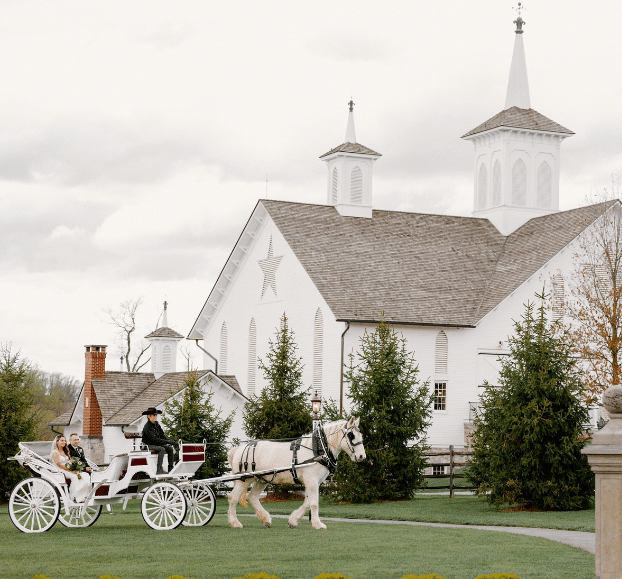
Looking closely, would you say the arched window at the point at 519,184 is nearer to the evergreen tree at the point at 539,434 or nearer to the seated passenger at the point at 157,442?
the evergreen tree at the point at 539,434

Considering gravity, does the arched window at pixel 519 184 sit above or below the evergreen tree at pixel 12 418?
above

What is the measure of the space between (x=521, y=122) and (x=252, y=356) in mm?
17888

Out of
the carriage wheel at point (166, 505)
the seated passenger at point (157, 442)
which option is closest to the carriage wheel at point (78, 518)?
the carriage wheel at point (166, 505)

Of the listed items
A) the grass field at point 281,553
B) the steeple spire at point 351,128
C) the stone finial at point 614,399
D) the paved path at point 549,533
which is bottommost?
the paved path at point 549,533

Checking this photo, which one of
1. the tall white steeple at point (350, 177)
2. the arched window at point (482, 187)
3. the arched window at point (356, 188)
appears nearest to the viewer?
the tall white steeple at point (350, 177)

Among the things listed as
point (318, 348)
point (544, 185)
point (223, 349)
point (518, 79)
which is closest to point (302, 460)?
point (318, 348)

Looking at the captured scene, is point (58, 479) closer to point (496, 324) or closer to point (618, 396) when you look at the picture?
point (618, 396)

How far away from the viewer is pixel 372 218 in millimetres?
47656

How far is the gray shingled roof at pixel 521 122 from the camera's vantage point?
50.7 meters

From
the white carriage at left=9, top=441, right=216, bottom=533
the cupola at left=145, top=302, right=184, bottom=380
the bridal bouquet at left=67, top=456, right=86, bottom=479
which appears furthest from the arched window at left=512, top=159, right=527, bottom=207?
the bridal bouquet at left=67, top=456, right=86, bottom=479

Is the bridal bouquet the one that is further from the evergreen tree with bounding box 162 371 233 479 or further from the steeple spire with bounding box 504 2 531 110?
the steeple spire with bounding box 504 2 531 110

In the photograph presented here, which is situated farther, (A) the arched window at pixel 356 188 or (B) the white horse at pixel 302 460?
(A) the arched window at pixel 356 188

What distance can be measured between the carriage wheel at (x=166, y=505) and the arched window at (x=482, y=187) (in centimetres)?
3677

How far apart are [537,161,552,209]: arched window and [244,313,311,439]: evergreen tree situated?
24531 mm
